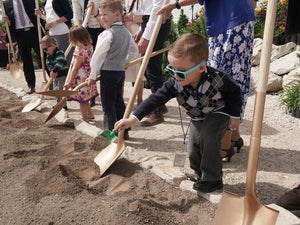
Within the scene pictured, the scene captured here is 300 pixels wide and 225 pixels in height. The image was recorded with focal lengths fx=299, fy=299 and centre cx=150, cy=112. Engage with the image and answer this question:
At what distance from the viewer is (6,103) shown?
15.8 feet

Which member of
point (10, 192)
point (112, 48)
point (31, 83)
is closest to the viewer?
point (10, 192)

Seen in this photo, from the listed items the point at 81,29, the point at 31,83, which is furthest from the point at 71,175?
the point at 31,83

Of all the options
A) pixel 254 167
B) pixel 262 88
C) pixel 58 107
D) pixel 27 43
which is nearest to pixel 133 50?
pixel 58 107

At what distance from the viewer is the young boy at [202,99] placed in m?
1.77

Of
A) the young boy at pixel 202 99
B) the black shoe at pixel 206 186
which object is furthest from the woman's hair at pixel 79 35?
the black shoe at pixel 206 186

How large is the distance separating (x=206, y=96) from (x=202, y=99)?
3 cm

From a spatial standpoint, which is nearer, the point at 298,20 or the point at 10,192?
the point at 298,20

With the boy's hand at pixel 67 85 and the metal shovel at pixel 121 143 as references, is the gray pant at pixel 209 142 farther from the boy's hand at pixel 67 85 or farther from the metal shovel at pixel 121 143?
the boy's hand at pixel 67 85

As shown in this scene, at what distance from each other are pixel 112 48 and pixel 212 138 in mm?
1506

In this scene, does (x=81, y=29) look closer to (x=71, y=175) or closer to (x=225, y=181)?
(x=71, y=175)

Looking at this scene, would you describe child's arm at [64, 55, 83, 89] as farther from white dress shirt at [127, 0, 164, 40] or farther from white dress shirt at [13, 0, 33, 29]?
white dress shirt at [13, 0, 33, 29]

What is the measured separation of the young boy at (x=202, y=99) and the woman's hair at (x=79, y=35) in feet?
6.39

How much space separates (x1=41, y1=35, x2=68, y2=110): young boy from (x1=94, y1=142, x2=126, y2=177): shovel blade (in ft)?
6.31

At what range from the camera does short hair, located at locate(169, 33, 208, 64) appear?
68.6 inches
